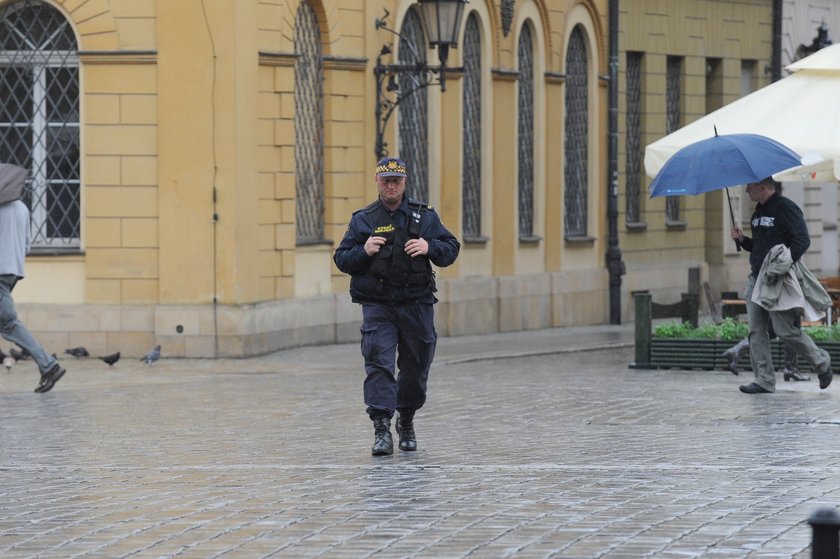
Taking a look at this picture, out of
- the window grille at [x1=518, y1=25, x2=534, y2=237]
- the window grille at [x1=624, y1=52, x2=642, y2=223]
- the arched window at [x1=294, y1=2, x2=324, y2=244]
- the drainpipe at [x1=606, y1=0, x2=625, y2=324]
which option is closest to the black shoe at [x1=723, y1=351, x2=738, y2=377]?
the arched window at [x1=294, y1=2, x2=324, y2=244]

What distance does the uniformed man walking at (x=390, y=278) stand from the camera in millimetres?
12094

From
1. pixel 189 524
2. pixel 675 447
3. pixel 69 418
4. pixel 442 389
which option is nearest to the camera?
pixel 189 524

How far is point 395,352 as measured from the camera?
40.1 ft

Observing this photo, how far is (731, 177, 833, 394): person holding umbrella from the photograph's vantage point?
1606 centimetres

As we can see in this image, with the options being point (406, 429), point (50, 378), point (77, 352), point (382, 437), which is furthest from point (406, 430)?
point (77, 352)

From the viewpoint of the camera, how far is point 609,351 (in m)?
23.3

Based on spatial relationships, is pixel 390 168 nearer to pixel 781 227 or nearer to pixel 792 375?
pixel 781 227

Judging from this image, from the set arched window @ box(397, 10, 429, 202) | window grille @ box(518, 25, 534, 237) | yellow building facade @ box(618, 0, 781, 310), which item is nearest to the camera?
arched window @ box(397, 10, 429, 202)

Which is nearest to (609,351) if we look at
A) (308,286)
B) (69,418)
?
(308,286)

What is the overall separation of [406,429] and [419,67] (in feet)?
36.3

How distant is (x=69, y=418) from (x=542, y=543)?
264 inches

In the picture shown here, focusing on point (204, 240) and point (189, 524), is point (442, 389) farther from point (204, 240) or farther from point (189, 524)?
point (189, 524)

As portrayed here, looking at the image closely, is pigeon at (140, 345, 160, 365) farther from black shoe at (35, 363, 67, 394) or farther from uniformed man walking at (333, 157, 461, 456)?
uniformed man walking at (333, 157, 461, 456)

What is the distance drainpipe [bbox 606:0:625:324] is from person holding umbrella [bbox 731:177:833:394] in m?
13.3
